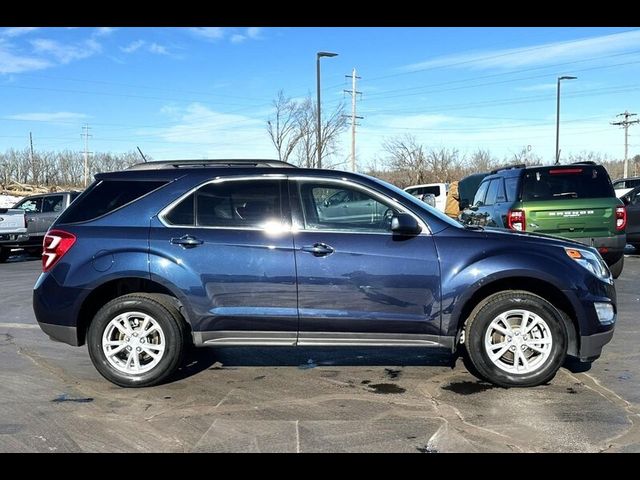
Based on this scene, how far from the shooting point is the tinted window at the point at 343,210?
491 cm

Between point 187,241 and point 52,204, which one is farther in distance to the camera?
point 52,204

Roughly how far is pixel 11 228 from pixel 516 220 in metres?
12.8

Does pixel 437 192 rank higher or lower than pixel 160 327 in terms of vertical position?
higher

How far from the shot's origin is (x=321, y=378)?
520 centimetres

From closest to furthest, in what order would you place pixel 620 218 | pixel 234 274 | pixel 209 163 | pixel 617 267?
1. pixel 234 274
2. pixel 209 163
3. pixel 620 218
4. pixel 617 267

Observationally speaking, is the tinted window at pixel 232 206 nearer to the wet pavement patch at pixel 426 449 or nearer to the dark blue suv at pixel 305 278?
the dark blue suv at pixel 305 278

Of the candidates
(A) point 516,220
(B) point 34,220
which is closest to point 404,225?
(A) point 516,220

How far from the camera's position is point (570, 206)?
882 cm

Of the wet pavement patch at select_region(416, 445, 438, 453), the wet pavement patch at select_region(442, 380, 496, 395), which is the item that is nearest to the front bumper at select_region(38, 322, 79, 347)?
the wet pavement patch at select_region(416, 445, 438, 453)

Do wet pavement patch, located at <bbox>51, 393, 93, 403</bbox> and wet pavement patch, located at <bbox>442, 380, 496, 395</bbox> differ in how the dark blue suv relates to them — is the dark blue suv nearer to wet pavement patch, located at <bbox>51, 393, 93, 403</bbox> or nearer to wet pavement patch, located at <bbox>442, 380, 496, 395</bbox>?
wet pavement patch, located at <bbox>442, 380, 496, 395</bbox>

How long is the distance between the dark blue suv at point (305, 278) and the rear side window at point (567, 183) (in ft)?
14.0

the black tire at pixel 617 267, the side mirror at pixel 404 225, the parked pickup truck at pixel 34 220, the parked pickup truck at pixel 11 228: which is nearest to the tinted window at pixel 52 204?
the parked pickup truck at pixel 34 220

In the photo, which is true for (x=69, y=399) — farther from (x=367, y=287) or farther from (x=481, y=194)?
(x=481, y=194)
